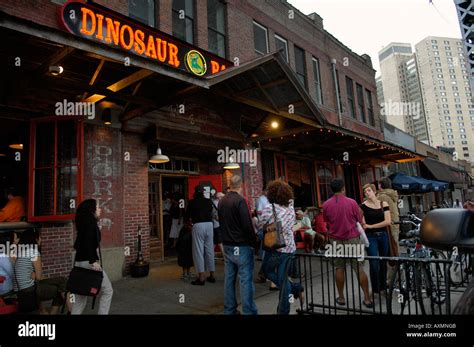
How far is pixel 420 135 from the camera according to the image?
49406mm

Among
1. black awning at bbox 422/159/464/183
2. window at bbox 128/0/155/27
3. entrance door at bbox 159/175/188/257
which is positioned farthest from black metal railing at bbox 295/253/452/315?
black awning at bbox 422/159/464/183

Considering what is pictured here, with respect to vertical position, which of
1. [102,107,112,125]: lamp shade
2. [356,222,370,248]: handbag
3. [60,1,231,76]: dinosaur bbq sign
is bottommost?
[356,222,370,248]: handbag

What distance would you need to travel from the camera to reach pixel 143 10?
847 centimetres

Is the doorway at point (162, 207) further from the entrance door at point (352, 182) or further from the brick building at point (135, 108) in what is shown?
the entrance door at point (352, 182)

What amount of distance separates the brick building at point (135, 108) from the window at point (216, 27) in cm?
4

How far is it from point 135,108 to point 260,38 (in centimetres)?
706

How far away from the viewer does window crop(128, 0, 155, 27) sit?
824cm

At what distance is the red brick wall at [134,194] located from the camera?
23.7 ft

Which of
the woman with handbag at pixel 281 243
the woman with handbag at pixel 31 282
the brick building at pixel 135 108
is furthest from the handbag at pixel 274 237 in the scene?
the brick building at pixel 135 108

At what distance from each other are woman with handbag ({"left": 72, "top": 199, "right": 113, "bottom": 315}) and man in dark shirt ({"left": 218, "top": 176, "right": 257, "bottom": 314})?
1.62 metres

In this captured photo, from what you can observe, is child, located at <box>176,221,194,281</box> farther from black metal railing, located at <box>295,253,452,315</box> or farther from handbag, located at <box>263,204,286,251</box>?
handbag, located at <box>263,204,286,251</box>

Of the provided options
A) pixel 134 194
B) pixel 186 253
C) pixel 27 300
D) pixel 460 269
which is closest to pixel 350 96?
pixel 460 269

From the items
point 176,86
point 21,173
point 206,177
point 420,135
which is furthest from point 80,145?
point 420,135

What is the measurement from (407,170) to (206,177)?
800 inches
